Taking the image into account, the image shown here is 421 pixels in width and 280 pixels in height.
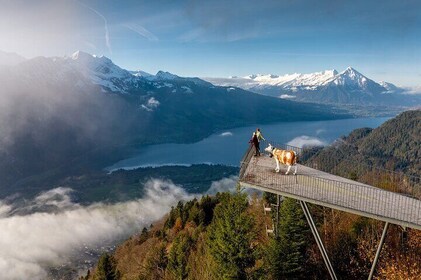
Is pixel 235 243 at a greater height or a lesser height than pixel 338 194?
lesser

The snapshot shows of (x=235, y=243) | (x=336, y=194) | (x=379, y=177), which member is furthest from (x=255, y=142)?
(x=379, y=177)

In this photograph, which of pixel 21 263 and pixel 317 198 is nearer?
pixel 317 198

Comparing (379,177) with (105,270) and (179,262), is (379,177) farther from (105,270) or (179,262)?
(105,270)

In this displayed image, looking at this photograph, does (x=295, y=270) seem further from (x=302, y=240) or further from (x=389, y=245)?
(x=389, y=245)

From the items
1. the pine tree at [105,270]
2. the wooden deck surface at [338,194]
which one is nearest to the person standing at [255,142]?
the wooden deck surface at [338,194]

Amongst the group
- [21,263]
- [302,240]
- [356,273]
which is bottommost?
[21,263]

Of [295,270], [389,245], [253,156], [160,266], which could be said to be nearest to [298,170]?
[253,156]

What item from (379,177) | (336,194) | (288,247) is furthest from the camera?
(379,177)
